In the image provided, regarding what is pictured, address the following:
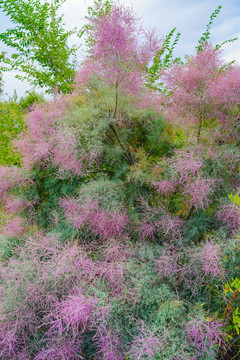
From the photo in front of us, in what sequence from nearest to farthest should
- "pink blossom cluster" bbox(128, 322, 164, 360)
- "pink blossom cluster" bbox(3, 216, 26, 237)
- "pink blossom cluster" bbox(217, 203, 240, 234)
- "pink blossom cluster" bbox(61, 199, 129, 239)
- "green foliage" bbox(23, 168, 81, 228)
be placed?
1. "pink blossom cluster" bbox(128, 322, 164, 360)
2. "pink blossom cluster" bbox(217, 203, 240, 234)
3. "pink blossom cluster" bbox(61, 199, 129, 239)
4. "green foliage" bbox(23, 168, 81, 228)
5. "pink blossom cluster" bbox(3, 216, 26, 237)

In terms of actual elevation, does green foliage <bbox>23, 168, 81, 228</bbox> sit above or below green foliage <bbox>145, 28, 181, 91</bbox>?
below

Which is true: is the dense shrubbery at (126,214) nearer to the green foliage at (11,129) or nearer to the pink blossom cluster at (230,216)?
the pink blossom cluster at (230,216)

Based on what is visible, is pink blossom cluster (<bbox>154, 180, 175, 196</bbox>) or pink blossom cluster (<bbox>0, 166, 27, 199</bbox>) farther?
pink blossom cluster (<bbox>0, 166, 27, 199</bbox>)

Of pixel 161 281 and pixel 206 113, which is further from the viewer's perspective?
pixel 206 113

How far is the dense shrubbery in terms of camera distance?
103 inches

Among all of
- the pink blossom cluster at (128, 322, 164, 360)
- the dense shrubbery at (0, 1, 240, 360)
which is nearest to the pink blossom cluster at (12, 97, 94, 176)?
the dense shrubbery at (0, 1, 240, 360)

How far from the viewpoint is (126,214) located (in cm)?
348

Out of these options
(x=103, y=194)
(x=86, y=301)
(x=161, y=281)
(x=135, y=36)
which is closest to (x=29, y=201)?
(x=103, y=194)

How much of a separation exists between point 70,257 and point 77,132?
148 cm

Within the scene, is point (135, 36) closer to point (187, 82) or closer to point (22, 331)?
point (187, 82)

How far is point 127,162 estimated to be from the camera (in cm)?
382

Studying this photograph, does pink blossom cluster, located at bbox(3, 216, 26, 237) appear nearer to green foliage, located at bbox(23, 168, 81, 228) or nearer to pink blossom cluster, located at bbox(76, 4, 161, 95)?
green foliage, located at bbox(23, 168, 81, 228)

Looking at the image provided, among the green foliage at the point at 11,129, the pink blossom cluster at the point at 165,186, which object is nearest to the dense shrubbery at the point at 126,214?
the pink blossom cluster at the point at 165,186

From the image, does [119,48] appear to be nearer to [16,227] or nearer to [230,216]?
[230,216]
